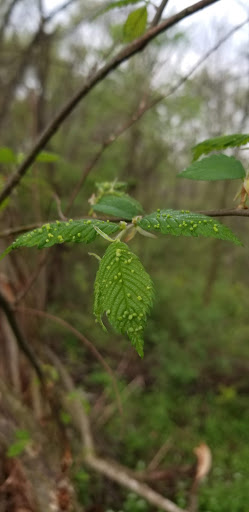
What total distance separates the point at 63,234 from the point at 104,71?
1.79 feet

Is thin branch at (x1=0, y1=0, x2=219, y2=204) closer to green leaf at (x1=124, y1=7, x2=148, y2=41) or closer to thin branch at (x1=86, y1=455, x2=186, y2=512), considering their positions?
green leaf at (x1=124, y1=7, x2=148, y2=41)

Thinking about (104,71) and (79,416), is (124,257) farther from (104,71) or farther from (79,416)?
(79,416)

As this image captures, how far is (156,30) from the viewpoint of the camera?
2.80ft

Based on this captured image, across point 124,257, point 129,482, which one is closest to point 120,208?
point 124,257

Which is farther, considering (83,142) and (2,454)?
(83,142)

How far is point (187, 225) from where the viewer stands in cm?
63

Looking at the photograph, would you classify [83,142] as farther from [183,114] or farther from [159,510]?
[159,510]

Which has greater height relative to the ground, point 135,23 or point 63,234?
point 135,23

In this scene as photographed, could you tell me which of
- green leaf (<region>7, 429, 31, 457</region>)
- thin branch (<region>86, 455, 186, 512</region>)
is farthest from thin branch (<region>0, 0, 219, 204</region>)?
thin branch (<region>86, 455, 186, 512</region>)

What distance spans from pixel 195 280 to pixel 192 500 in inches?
277

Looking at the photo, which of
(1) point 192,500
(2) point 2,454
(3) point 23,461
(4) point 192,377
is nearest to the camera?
(3) point 23,461

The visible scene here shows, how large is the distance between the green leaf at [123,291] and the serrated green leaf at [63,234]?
0.05m

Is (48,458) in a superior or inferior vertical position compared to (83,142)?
inferior

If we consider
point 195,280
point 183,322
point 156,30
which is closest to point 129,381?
point 183,322
